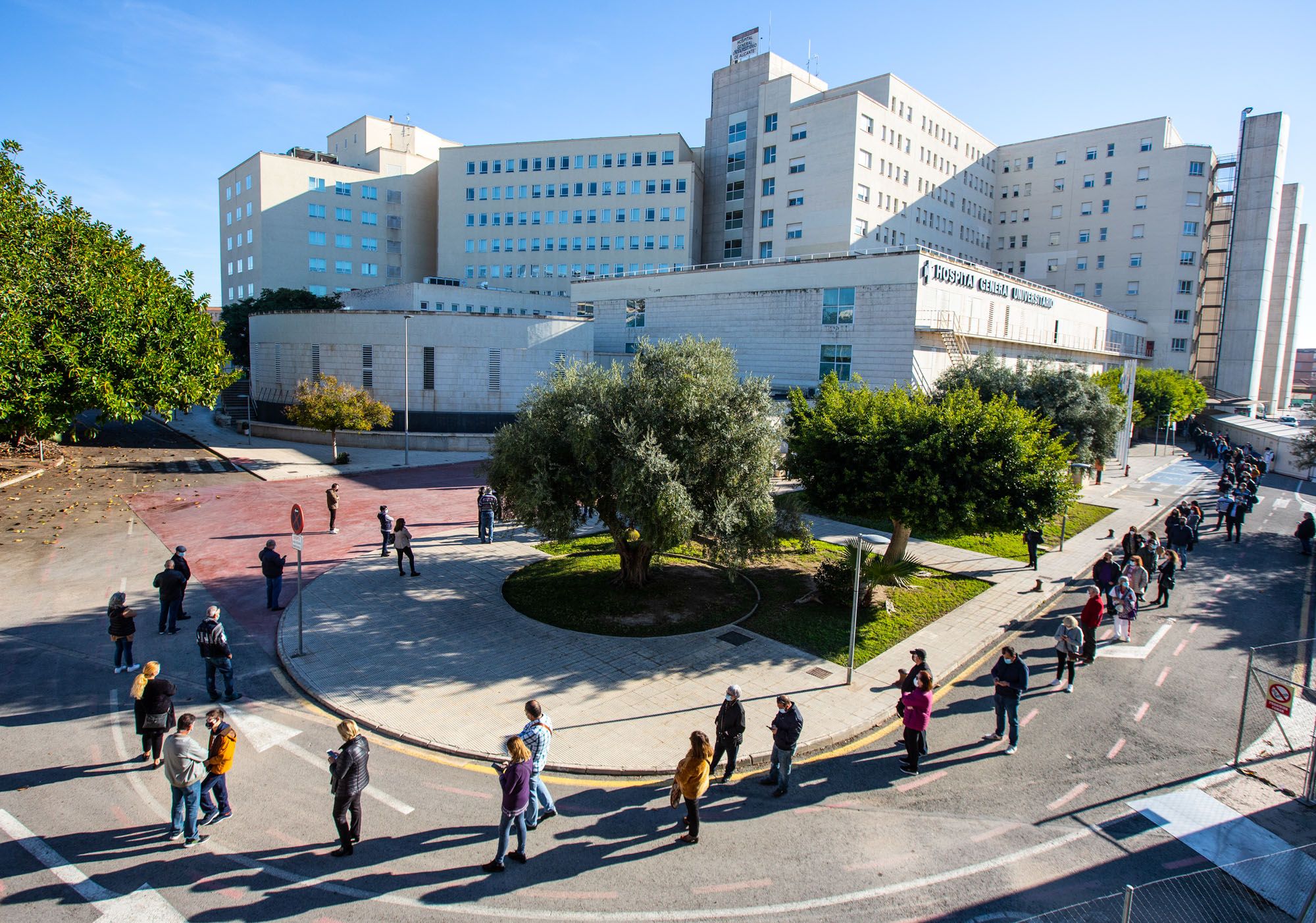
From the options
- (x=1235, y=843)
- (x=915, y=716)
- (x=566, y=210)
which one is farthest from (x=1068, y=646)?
(x=566, y=210)

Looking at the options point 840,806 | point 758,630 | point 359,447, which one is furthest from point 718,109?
point 840,806

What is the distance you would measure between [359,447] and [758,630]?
32.6 metres

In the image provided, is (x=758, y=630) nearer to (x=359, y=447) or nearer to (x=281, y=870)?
(x=281, y=870)

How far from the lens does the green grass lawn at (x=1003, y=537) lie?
818 inches

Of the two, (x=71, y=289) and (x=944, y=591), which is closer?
(x=944, y=591)

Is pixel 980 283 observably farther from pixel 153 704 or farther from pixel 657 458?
pixel 153 704

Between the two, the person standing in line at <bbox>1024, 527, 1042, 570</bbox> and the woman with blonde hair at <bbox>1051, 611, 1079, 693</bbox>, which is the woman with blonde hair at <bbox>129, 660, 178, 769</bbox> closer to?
the woman with blonde hair at <bbox>1051, 611, 1079, 693</bbox>

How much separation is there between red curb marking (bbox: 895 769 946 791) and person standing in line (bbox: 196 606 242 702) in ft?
32.4

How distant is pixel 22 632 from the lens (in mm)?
13086

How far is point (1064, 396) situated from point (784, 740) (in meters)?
25.9

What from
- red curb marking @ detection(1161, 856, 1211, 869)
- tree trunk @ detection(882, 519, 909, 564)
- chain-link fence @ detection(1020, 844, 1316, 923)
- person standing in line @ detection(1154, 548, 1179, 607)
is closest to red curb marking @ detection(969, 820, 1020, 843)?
chain-link fence @ detection(1020, 844, 1316, 923)

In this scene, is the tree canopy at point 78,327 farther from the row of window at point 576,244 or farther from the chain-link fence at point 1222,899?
the row of window at point 576,244

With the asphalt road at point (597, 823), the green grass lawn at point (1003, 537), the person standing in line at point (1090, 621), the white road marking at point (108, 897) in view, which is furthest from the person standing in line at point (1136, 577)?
the white road marking at point (108, 897)

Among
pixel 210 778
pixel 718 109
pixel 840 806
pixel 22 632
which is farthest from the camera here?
pixel 718 109
